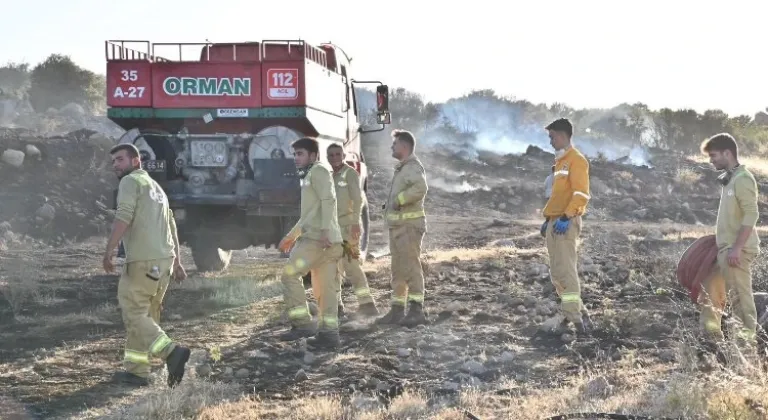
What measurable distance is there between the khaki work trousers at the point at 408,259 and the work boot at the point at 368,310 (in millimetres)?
573

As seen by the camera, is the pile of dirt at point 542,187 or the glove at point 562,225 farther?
the pile of dirt at point 542,187

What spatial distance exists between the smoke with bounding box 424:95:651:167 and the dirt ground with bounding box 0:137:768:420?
29470 millimetres

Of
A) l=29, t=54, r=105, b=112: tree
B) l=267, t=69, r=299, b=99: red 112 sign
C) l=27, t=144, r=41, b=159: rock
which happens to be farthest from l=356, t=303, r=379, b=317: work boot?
l=29, t=54, r=105, b=112: tree

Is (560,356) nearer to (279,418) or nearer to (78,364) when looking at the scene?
(279,418)

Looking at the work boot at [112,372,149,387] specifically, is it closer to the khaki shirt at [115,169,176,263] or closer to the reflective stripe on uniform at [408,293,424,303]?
the khaki shirt at [115,169,176,263]

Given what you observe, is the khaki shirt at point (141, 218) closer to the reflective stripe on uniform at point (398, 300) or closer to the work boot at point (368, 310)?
the reflective stripe on uniform at point (398, 300)

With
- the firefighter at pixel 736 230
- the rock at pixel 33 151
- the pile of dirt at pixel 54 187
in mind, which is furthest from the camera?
the rock at pixel 33 151

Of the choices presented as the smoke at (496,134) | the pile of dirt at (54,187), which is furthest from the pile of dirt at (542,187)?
the pile of dirt at (54,187)

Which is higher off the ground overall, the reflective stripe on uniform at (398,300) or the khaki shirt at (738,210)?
the khaki shirt at (738,210)

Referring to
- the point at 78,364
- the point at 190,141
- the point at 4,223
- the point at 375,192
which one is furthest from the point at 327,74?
the point at 375,192

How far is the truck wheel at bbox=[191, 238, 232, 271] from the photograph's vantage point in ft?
39.0

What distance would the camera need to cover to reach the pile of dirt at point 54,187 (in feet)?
55.8

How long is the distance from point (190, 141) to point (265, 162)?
1.07m

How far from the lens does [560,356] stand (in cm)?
675
